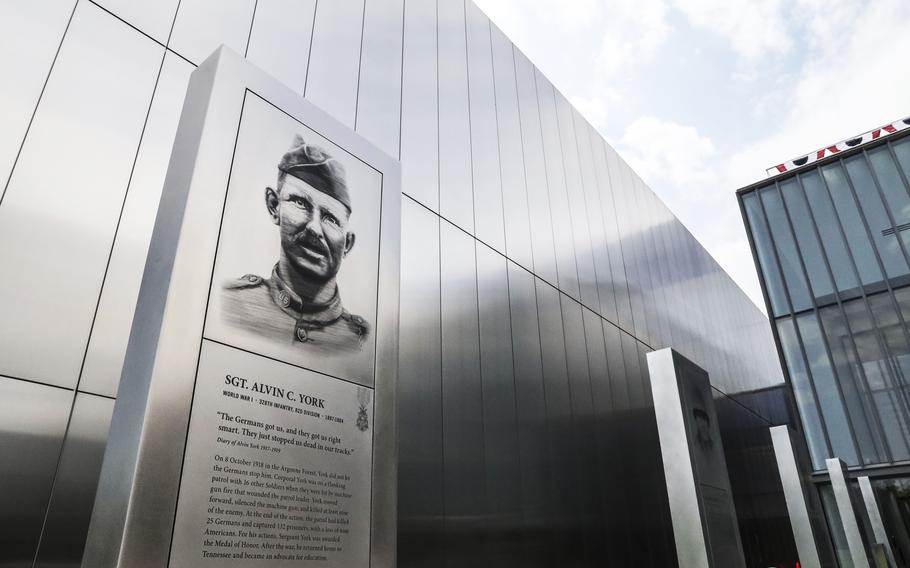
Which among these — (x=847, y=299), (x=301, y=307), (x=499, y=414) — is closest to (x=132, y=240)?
(x=301, y=307)

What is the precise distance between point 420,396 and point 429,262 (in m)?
2.53

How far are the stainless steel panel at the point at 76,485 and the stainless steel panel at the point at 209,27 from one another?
15.5ft

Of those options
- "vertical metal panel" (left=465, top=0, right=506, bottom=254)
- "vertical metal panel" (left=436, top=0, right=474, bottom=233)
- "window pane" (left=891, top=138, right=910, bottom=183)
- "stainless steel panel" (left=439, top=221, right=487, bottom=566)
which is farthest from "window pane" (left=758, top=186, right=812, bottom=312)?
"stainless steel panel" (left=439, top=221, right=487, bottom=566)

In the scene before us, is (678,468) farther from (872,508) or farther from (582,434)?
(872,508)

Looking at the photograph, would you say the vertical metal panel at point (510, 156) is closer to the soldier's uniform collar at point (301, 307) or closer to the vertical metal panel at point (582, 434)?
the vertical metal panel at point (582, 434)

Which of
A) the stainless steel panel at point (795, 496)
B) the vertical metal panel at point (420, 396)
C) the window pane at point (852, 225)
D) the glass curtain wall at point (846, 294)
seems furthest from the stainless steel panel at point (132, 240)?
the window pane at point (852, 225)

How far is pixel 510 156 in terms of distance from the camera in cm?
1494

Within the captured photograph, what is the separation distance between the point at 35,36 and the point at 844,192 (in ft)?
86.8

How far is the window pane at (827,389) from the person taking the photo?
2158cm

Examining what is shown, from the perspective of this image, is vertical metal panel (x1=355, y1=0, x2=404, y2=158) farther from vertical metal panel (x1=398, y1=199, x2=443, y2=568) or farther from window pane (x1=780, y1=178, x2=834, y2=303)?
window pane (x1=780, y1=178, x2=834, y2=303)

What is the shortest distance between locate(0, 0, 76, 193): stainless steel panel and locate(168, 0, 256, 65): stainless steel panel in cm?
144

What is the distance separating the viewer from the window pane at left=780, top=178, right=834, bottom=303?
78.4 ft

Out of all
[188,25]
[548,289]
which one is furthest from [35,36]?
[548,289]

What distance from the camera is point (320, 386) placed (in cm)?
456
